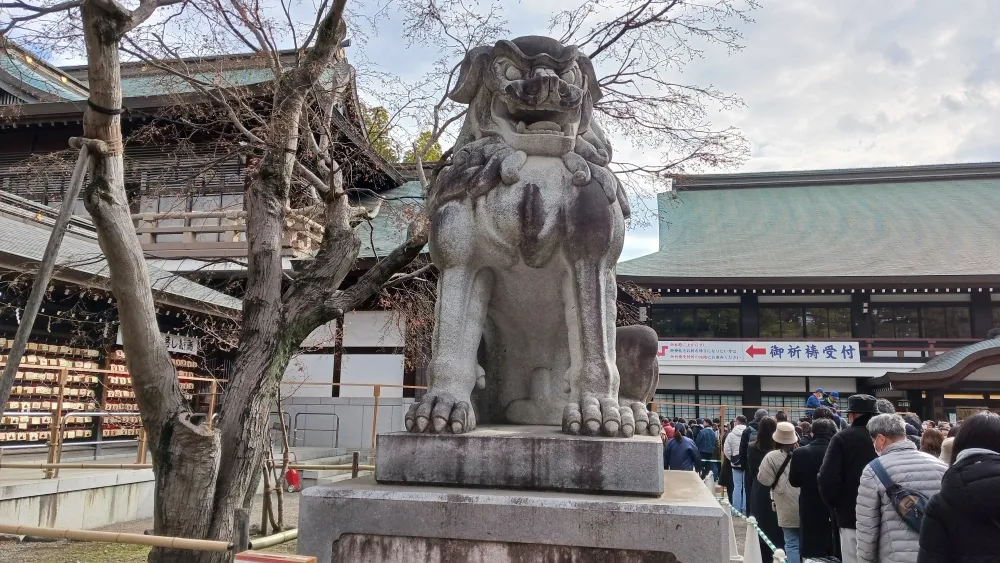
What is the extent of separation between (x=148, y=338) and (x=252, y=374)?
1108mm

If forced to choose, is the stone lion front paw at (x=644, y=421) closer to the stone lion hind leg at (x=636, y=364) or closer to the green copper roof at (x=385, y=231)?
the stone lion hind leg at (x=636, y=364)

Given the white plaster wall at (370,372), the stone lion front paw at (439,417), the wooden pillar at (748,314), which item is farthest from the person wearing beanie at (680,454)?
the wooden pillar at (748,314)

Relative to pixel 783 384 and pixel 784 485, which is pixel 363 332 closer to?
pixel 784 485

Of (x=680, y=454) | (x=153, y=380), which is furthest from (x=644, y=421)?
(x=680, y=454)

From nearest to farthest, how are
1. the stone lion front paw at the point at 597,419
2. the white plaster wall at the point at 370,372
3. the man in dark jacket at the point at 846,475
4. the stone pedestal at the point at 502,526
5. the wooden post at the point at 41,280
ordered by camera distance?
the stone pedestal at the point at 502,526 < the stone lion front paw at the point at 597,419 < the wooden post at the point at 41,280 < the man in dark jacket at the point at 846,475 < the white plaster wall at the point at 370,372

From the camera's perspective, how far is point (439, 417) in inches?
95.7

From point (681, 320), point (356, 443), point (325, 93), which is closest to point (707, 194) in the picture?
point (681, 320)

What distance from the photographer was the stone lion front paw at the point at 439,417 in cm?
243

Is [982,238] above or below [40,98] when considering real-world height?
below

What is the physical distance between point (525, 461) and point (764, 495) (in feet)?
14.3

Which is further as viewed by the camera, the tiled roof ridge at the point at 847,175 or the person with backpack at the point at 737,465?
the tiled roof ridge at the point at 847,175

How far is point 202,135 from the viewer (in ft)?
46.6

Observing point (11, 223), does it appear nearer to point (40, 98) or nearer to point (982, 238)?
point (40, 98)

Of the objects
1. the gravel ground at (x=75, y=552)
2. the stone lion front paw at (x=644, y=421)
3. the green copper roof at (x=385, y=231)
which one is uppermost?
the green copper roof at (x=385, y=231)
